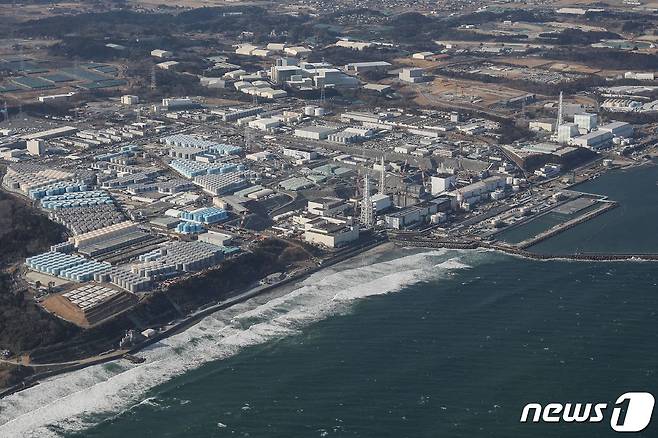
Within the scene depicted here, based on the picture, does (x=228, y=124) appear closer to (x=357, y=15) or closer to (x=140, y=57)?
(x=140, y=57)

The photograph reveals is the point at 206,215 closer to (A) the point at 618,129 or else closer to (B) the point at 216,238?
(B) the point at 216,238

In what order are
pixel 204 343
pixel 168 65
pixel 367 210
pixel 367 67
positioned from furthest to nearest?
pixel 367 67, pixel 168 65, pixel 367 210, pixel 204 343

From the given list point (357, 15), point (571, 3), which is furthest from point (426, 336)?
point (571, 3)

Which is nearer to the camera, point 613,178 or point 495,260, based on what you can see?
point 495,260

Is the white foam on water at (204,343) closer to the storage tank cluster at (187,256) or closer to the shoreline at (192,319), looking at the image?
the shoreline at (192,319)

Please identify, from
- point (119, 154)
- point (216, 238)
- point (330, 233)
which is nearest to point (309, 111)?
point (119, 154)

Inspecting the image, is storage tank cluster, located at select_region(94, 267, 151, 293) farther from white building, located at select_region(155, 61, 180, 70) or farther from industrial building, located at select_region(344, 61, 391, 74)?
industrial building, located at select_region(344, 61, 391, 74)

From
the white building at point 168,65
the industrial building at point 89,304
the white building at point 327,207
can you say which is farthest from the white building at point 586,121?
the white building at point 168,65
